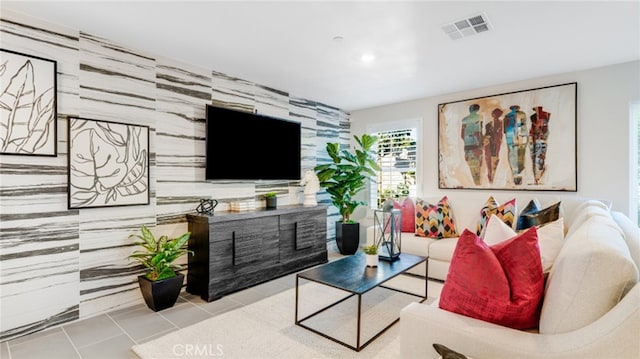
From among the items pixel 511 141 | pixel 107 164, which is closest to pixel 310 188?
pixel 107 164

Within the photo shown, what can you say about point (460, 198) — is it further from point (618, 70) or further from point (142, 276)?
point (142, 276)

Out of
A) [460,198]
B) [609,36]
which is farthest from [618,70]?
[460,198]

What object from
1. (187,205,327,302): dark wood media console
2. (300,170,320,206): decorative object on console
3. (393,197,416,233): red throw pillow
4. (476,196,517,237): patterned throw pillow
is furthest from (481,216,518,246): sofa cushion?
(300,170,320,206): decorative object on console

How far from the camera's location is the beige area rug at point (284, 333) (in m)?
2.15

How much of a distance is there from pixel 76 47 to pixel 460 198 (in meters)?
4.39

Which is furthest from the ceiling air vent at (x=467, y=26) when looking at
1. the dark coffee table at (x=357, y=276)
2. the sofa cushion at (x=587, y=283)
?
the dark coffee table at (x=357, y=276)

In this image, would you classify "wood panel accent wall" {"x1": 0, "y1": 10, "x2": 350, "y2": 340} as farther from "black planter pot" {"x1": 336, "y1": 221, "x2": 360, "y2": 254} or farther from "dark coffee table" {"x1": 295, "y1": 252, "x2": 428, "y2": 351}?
"black planter pot" {"x1": 336, "y1": 221, "x2": 360, "y2": 254}

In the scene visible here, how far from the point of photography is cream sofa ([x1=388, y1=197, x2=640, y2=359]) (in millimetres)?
996

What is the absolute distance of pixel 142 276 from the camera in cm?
288

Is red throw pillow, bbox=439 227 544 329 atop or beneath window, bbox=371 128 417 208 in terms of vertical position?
beneath

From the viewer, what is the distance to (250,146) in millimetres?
3848

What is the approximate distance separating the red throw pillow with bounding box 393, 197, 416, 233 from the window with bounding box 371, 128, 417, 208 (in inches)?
23.1

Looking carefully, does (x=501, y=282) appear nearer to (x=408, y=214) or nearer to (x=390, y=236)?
(x=390, y=236)

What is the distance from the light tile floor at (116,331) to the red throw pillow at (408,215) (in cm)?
200
